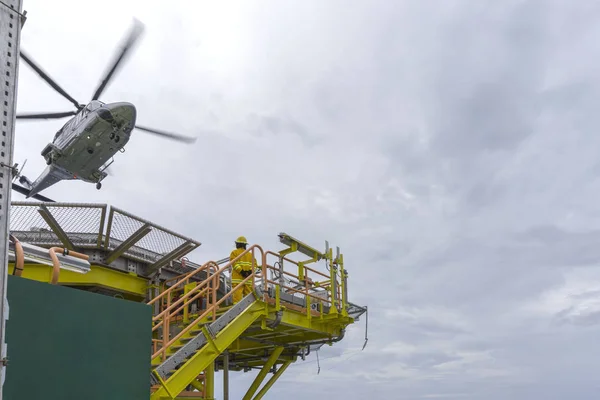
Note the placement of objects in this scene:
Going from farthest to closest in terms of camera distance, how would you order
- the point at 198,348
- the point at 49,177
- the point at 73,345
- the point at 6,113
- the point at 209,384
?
the point at 49,177 < the point at 209,384 < the point at 198,348 < the point at 73,345 < the point at 6,113

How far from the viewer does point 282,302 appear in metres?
14.0

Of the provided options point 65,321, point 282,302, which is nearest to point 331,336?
point 282,302

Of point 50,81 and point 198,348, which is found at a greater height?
point 50,81

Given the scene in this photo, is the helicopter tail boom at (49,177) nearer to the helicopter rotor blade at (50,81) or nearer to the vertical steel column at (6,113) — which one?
the helicopter rotor blade at (50,81)

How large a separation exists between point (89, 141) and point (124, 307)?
16.4 m

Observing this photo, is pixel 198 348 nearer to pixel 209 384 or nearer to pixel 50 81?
pixel 209 384

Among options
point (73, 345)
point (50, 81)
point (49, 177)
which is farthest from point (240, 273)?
point (50, 81)

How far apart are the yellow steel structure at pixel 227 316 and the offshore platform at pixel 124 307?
0.03 m

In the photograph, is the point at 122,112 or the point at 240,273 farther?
the point at 122,112

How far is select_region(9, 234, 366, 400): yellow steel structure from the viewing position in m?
11.4

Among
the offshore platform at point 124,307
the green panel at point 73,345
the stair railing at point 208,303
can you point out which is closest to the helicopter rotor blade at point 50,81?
the offshore platform at point 124,307

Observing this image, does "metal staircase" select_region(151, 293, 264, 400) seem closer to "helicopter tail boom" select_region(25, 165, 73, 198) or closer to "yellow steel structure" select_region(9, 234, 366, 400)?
"yellow steel structure" select_region(9, 234, 366, 400)

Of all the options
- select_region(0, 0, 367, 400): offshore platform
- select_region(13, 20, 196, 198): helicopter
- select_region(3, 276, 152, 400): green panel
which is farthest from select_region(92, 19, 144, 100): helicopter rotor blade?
select_region(3, 276, 152, 400): green panel

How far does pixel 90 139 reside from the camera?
20938 millimetres
